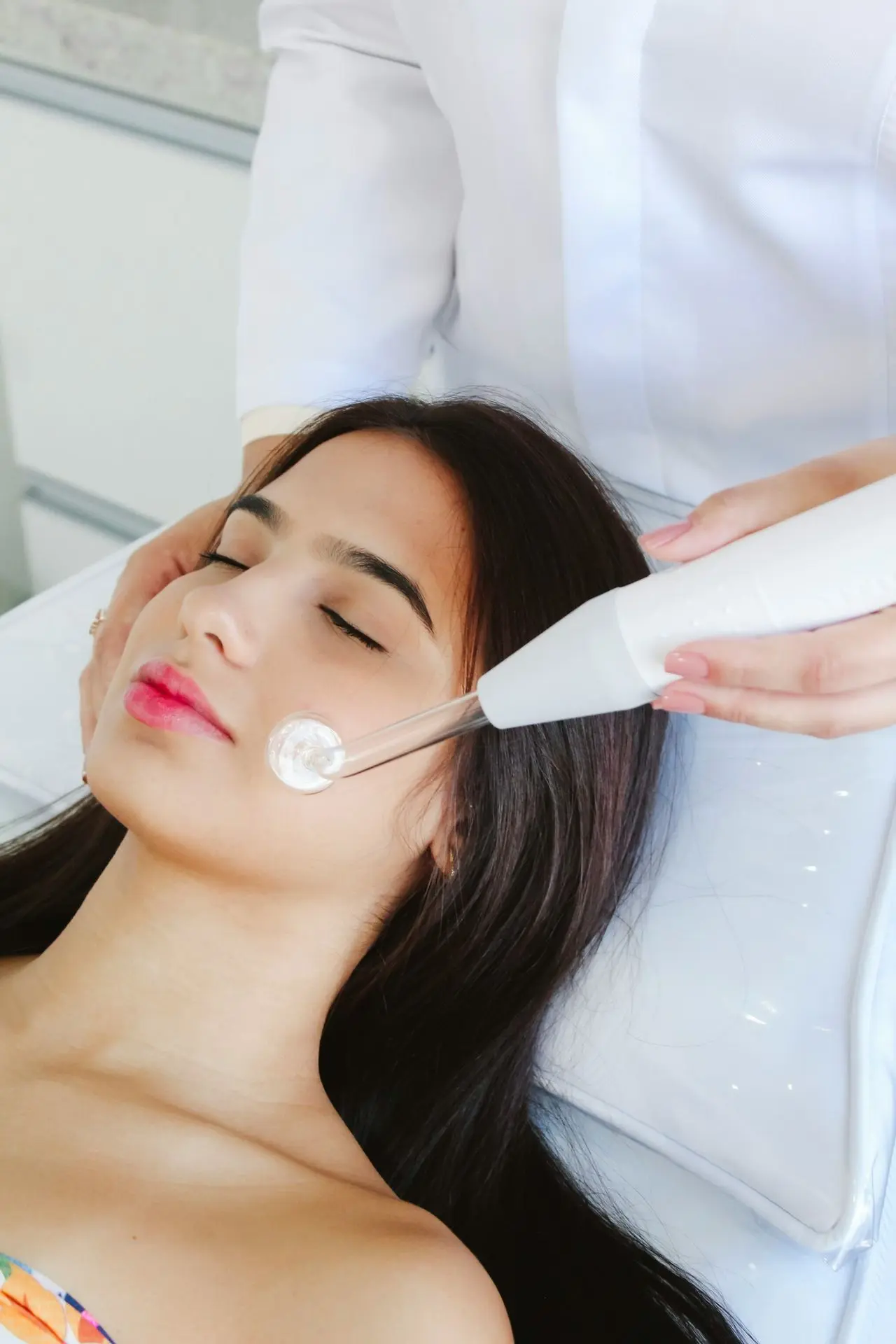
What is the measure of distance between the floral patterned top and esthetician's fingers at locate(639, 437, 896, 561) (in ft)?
1.66

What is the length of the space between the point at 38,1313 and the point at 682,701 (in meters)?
0.47

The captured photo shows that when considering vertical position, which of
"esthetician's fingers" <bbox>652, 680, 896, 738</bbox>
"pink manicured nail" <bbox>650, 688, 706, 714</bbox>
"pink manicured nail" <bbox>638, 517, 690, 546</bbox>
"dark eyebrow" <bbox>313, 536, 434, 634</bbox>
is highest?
"pink manicured nail" <bbox>638, 517, 690, 546</bbox>

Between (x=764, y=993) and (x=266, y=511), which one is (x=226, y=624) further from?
(x=764, y=993)

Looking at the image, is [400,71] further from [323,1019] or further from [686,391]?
[323,1019]

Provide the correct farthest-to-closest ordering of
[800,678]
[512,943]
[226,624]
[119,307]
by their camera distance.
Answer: [119,307] < [512,943] < [226,624] < [800,678]

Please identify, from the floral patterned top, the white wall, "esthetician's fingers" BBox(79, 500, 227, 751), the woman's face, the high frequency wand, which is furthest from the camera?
the white wall

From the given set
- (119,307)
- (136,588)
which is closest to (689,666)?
(136,588)

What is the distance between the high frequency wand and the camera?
0.60 m

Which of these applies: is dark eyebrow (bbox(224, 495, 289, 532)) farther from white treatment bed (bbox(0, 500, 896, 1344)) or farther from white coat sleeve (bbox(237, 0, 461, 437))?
white treatment bed (bbox(0, 500, 896, 1344))

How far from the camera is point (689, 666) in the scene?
0.62 metres

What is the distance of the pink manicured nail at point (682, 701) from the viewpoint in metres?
0.63

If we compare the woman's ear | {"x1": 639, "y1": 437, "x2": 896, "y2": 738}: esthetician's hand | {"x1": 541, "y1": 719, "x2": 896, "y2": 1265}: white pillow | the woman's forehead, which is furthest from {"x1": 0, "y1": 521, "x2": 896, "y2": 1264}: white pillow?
{"x1": 639, "y1": 437, "x2": 896, "y2": 738}: esthetician's hand

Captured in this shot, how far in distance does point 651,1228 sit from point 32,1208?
0.44 meters

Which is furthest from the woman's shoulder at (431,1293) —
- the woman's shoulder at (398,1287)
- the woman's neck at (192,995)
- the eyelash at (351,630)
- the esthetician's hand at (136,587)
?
the esthetician's hand at (136,587)
